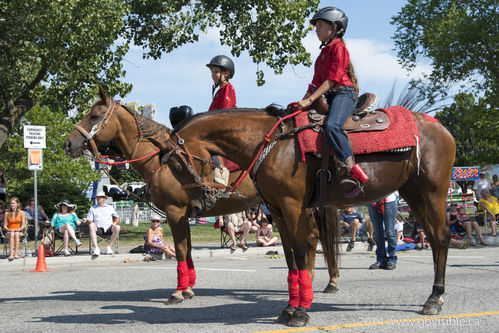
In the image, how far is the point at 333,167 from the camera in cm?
583

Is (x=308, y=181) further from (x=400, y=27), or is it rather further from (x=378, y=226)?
(x=400, y=27)

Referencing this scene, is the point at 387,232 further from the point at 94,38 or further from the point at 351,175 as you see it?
the point at 94,38

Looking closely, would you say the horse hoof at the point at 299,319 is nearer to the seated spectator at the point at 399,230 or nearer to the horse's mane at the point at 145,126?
the horse's mane at the point at 145,126

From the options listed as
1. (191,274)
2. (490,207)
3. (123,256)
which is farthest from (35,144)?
(490,207)

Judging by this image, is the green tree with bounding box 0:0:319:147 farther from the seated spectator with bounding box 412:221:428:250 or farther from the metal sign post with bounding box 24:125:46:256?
the seated spectator with bounding box 412:221:428:250

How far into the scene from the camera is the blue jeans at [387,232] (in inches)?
409

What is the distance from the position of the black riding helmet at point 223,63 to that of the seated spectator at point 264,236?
27.6ft

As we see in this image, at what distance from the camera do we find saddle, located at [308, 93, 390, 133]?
232 inches

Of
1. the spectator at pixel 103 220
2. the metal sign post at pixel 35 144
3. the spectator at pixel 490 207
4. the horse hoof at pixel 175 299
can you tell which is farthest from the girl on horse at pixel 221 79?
the spectator at pixel 490 207

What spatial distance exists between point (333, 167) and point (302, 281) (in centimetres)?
119

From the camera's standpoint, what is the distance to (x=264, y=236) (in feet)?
53.9

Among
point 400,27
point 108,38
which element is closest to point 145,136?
point 108,38

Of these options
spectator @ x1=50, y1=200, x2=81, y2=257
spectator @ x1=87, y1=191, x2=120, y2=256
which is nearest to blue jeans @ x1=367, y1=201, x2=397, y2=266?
spectator @ x1=87, y1=191, x2=120, y2=256

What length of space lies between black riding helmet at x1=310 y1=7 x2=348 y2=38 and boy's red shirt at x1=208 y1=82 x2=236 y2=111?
227 centimetres
